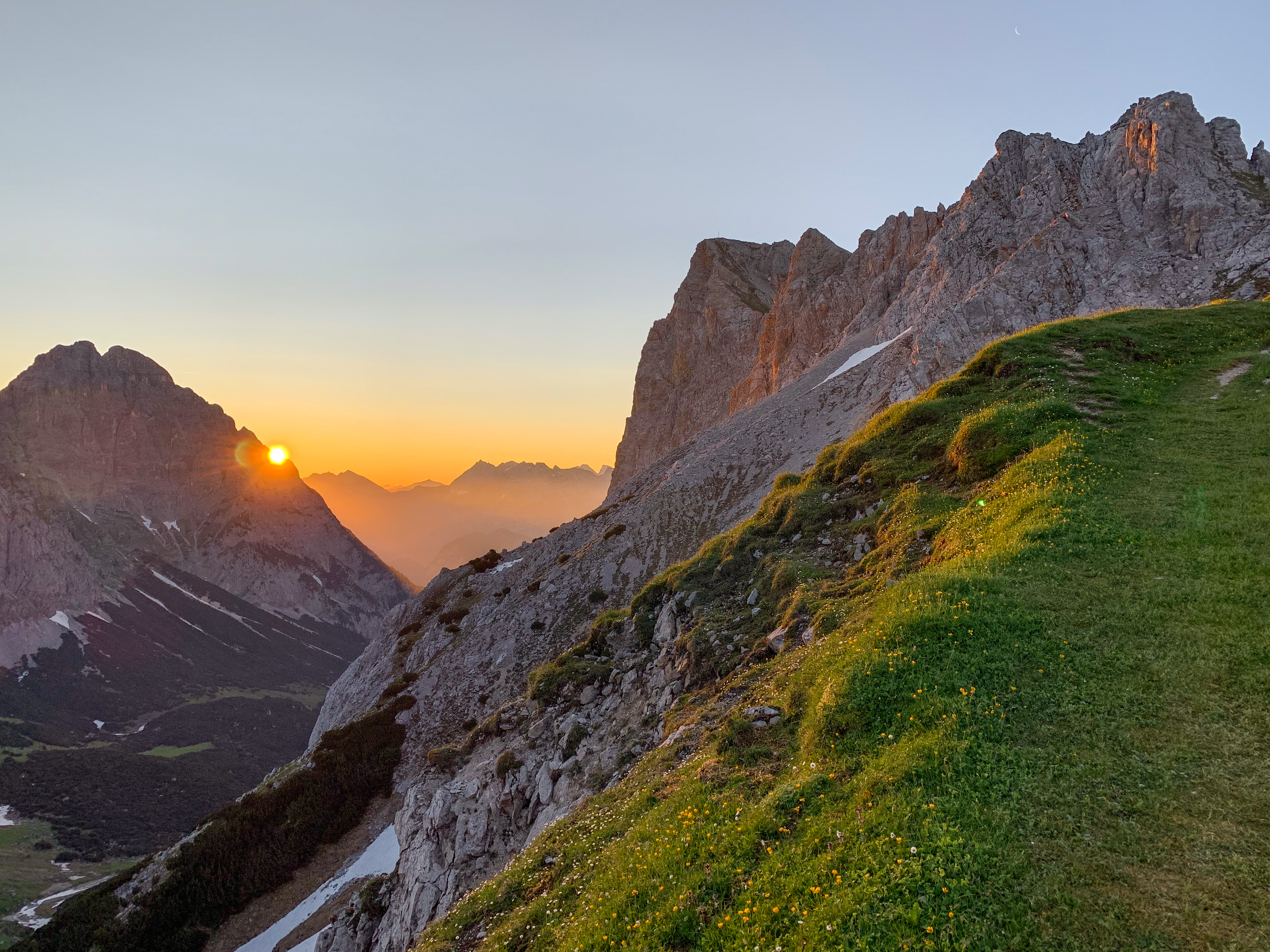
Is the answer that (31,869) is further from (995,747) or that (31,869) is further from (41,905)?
(995,747)

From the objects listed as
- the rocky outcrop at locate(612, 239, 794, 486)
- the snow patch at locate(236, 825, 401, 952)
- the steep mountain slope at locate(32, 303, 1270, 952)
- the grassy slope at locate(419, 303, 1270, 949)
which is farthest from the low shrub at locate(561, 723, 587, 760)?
the rocky outcrop at locate(612, 239, 794, 486)

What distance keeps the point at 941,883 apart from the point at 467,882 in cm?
2051

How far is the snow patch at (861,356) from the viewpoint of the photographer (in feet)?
285

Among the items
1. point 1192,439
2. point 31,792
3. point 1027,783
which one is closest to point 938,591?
point 1027,783

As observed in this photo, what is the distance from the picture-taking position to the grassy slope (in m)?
8.73

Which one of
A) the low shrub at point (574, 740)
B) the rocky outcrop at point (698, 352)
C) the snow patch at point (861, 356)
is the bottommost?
the low shrub at point (574, 740)

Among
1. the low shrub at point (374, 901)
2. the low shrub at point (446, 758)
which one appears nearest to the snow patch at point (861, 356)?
the low shrub at point (446, 758)

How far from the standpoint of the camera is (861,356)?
300ft

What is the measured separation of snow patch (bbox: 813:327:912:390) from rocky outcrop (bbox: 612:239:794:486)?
67218 millimetres

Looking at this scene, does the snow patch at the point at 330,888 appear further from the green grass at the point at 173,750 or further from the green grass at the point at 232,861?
the green grass at the point at 173,750

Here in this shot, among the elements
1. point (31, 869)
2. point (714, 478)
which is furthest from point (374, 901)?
point (31, 869)

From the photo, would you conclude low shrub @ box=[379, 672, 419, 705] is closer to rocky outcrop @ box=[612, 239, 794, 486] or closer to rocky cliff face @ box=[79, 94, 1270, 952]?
rocky cliff face @ box=[79, 94, 1270, 952]

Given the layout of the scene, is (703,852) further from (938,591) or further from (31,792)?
(31,792)

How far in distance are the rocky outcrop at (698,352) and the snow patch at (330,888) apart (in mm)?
132250
